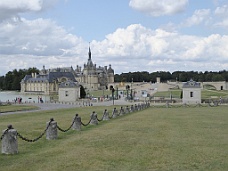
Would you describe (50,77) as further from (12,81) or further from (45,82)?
(12,81)

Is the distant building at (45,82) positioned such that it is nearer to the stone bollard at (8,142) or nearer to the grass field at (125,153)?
the grass field at (125,153)

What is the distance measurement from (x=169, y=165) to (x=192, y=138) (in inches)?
218

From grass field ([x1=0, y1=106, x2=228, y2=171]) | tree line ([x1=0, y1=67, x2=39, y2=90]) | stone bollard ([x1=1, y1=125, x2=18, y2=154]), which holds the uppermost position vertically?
tree line ([x1=0, y1=67, x2=39, y2=90])

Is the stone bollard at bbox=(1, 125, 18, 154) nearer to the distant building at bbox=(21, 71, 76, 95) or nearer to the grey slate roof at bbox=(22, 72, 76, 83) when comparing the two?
the distant building at bbox=(21, 71, 76, 95)

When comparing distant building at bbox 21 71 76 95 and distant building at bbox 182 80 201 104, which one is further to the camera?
distant building at bbox 21 71 76 95

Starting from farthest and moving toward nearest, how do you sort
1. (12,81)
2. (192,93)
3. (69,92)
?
(12,81)
(69,92)
(192,93)

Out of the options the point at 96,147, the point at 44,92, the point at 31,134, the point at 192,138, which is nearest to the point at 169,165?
the point at 96,147

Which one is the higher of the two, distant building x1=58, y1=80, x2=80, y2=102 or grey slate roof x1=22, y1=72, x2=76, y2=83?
grey slate roof x1=22, y1=72, x2=76, y2=83

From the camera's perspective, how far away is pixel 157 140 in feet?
48.8

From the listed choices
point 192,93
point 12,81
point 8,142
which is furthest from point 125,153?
point 12,81

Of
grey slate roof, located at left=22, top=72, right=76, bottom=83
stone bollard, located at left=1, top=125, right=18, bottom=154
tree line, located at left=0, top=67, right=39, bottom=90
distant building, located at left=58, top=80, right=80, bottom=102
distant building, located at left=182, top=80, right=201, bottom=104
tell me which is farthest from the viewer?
tree line, located at left=0, top=67, right=39, bottom=90

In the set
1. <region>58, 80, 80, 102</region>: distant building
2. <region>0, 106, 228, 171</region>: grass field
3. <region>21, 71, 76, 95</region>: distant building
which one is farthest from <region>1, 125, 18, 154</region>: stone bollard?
<region>21, 71, 76, 95</region>: distant building

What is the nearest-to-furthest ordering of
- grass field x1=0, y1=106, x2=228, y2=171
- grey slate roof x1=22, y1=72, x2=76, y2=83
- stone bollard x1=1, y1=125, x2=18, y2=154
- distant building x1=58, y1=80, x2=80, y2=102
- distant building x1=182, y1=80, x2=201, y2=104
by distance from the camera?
grass field x1=0, y1=106, x2=228, y2=171 → stone bollard x1=1, y1=125, x2=18, y2=154 → distant building x1=182, y1=80, x2=201, y2=104 → distant building x1=58, y1=80, x2=80, y2=102 → grey slate roof x1=22, y1=72, x2=76, y2=83

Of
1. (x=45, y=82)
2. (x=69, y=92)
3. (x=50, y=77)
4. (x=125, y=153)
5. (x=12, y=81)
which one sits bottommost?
(x=125, y=153)
